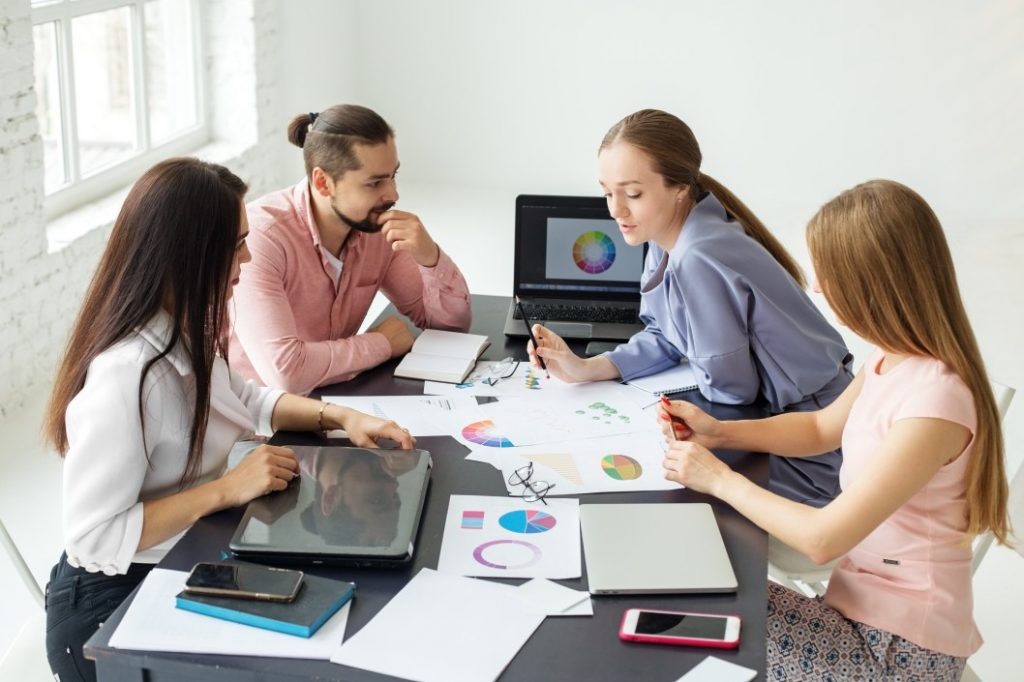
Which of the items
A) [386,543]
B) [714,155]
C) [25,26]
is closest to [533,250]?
[386,543]

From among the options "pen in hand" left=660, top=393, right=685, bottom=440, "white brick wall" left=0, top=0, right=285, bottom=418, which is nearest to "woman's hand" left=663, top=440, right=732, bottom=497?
"pen in hand" left=660, top=393, right=685, bottom=440

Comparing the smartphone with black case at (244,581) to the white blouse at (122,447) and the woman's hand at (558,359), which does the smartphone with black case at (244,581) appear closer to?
the white blouse at (122,447)

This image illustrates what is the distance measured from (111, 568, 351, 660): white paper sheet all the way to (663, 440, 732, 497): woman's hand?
585mm

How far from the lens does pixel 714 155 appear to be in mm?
6750

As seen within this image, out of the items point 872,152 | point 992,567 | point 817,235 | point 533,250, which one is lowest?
point 992,567

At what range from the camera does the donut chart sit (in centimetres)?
155

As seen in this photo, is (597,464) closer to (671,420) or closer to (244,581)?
(671,420)

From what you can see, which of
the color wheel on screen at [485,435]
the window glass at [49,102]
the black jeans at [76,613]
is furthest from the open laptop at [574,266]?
the window glass at [49,102]

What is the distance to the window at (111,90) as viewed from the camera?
4191 millimetres

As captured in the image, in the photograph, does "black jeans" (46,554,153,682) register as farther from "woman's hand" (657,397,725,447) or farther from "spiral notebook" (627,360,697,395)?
"spiral notebook" (627,360,697,395)

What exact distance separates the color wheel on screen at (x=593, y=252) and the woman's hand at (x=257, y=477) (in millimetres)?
1103

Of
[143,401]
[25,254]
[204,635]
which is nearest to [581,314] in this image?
[143,401]

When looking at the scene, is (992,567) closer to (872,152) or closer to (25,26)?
(25,26)

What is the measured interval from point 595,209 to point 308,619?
1.43 meters
